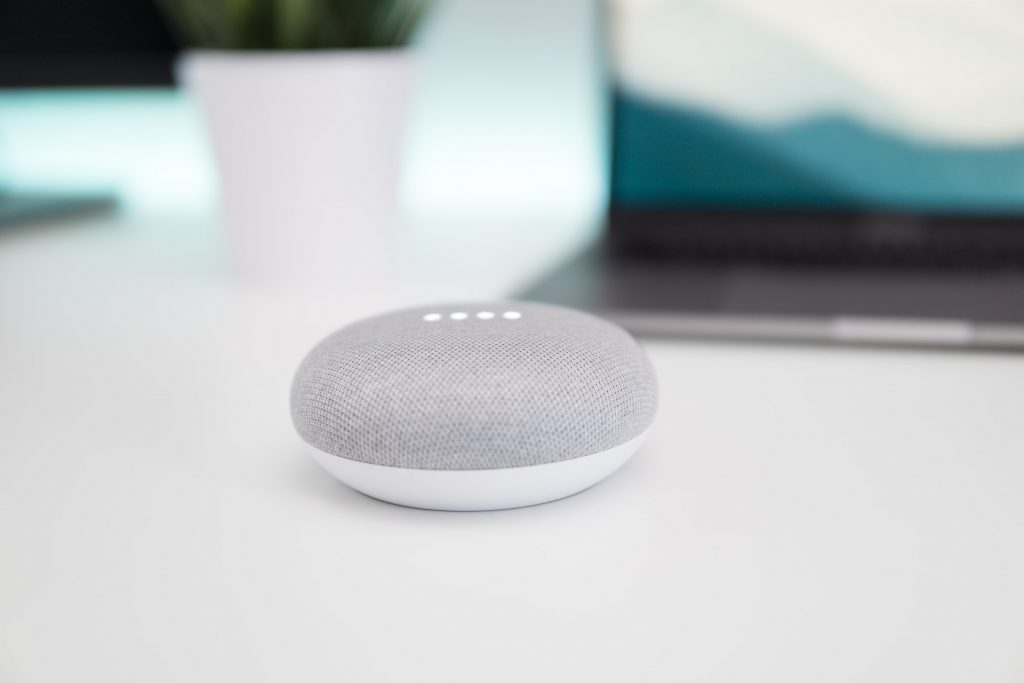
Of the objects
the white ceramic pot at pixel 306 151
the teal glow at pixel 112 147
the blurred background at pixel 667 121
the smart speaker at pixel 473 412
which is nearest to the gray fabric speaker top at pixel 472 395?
the smart speaker at pixel 473 412

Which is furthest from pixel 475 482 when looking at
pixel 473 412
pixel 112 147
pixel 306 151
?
pixel 112 147

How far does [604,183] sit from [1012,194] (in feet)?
0.91

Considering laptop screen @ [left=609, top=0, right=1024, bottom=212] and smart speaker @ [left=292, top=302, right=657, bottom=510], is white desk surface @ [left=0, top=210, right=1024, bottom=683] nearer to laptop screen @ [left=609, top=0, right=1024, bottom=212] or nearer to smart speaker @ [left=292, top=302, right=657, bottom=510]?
smart speaker @ [left=292, top=302, right=657, bottom=510]

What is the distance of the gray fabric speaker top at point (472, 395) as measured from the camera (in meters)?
0.32

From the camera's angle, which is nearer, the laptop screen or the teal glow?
the laptop screen

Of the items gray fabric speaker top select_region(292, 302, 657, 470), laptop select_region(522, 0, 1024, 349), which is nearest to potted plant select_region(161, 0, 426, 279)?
laptop select_region(522, 0, 1024, 349)

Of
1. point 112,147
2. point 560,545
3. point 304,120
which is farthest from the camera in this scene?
point 112,147

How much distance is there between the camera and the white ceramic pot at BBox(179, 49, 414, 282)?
682 millimetres

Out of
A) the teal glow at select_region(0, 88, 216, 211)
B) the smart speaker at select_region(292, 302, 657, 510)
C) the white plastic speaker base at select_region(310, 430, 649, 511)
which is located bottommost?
the teal glow at select_region(0, 88, 216, 211)

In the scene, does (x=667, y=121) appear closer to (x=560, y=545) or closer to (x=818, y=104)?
(x=818, y=104)

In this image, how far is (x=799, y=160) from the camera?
27.6 inches

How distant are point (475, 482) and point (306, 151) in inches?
16.6

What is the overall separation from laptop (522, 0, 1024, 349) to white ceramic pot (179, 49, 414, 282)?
0.15m

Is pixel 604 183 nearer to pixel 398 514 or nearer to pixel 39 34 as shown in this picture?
pixel 398 514
